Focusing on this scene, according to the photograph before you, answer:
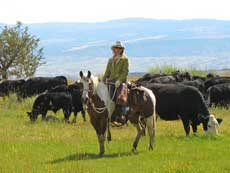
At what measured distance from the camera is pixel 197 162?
1611 cm

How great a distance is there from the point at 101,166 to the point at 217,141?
19.2 feet

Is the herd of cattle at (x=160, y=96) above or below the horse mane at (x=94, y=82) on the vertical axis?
below

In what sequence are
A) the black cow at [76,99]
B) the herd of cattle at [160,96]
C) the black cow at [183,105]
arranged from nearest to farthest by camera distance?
1. the black cow at [183,105]
2. the herd of cattle at [160,96]
3. the black cow at [76,99]

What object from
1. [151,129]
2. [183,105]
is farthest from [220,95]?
[151,129]

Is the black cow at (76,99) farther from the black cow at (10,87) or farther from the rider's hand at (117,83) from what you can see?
the black cow at (10,87)

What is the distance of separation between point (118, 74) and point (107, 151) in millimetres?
2237

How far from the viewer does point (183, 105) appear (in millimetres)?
23203

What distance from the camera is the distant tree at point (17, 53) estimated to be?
56.7 m

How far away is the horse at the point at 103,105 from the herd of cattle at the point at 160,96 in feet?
1.27

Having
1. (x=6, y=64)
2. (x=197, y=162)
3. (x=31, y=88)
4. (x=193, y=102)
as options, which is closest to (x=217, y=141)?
(x=193, y=102)

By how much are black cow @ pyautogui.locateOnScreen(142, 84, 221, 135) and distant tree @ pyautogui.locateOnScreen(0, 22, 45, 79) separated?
3394cm

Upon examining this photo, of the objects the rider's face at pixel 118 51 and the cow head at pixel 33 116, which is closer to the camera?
the rider's face at pixel 118 51

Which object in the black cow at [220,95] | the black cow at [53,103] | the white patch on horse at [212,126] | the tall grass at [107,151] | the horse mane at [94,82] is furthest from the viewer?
the black cow at [220,95]

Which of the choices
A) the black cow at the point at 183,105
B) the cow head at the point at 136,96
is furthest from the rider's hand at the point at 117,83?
the black cow at the point at 183,105
